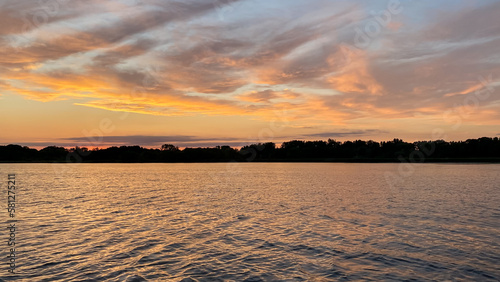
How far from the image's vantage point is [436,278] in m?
18.1

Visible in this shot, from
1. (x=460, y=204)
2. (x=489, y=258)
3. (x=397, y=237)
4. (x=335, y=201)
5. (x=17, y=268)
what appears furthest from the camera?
(x=335, y=201)

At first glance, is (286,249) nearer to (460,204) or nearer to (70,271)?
(70,271)

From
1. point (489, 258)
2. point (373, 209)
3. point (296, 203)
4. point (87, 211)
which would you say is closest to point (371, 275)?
point (489, 258)

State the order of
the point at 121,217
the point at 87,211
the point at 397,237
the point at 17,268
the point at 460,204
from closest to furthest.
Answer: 1. the point at 17,268
2. the point at 397,237
3. the point at 121,217
4. the point at 87,211
5. the point at 460,204

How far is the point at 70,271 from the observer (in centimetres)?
1920

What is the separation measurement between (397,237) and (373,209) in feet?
55.5

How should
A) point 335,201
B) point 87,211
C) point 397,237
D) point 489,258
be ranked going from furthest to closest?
point 335,201, point 87,211, point 397,237, point 489,258

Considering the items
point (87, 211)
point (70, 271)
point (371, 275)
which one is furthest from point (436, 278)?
point (87, 211)

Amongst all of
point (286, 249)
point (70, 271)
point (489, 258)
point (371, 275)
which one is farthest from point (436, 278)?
point (70, 271)

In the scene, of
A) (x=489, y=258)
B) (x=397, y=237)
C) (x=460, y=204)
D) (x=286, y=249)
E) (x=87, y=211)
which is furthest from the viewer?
(x=460, y=204)

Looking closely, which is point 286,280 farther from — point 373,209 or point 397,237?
point 373,209

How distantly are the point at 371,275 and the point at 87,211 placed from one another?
36419 millimetres

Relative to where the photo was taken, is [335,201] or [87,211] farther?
[335,201]

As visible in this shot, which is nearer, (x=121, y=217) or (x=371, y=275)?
(x=371, y=275)
